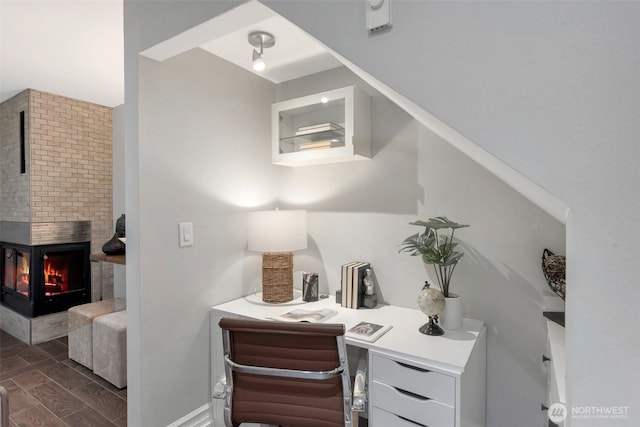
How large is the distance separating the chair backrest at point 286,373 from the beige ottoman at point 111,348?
1650 millimetres

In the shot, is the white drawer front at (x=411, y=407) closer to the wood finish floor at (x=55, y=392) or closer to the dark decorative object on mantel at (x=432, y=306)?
the dark decorative object on mantel at (x=432, y=306)

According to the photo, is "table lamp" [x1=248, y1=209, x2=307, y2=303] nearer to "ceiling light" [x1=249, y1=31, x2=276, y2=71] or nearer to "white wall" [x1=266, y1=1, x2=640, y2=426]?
"ceiling light" [x1=249, y1=31, x2=276, y2=71]

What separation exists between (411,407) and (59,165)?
157 inches

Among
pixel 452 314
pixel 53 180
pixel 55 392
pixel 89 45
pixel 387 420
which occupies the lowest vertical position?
pixel 55 392

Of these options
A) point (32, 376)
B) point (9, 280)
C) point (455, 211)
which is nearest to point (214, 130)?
point (455, 211)

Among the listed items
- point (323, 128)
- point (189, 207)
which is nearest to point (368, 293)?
point (323, 128)

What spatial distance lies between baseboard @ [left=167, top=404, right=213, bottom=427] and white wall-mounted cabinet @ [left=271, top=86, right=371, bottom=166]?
1607 mm

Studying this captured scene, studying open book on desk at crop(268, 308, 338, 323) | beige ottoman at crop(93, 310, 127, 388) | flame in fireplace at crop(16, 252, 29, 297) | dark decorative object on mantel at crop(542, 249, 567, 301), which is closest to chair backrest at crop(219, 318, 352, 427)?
open book on desk at crop(268, 308, 338, 323)

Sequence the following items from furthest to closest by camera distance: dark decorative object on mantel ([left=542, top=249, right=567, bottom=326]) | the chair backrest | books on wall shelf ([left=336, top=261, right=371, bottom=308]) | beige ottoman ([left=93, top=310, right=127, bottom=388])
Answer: beige ottoman ([left=93, top=310, right=127, bottom=388]) < books on wall shelf ([left=336, top=261, right=371, bottom=308]) < dark decorative object on mantel ([left=542, top=249, right=567, bottom=326]) < the chair backrest

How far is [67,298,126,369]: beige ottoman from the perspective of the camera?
9.00 ft

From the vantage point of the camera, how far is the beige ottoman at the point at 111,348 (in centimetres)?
247

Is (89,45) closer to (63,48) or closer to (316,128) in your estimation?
(63,48)

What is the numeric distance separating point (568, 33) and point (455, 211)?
122 centimetres

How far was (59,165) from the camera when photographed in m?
3.48
